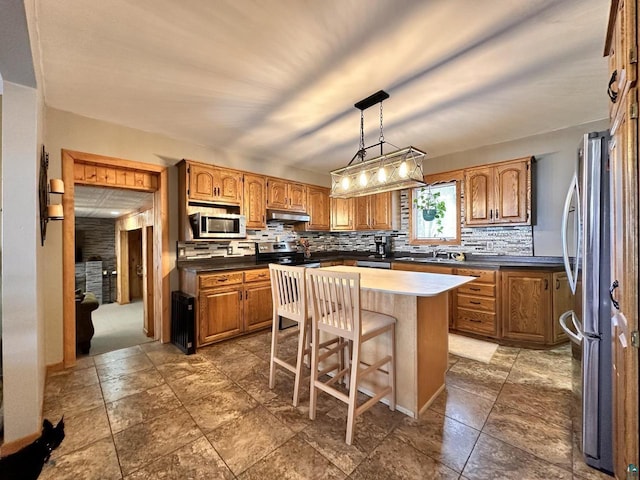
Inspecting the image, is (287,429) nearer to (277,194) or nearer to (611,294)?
(611,294)

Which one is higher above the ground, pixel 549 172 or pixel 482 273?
pixel 549 172

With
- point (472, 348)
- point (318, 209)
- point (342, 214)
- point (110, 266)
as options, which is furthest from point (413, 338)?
point (110, 266)

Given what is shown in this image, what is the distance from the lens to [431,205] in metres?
4.48

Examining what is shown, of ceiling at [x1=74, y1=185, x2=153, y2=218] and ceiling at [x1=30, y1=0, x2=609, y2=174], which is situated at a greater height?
ceiling at [x1=30, y1=0, x2=609, y2=174]

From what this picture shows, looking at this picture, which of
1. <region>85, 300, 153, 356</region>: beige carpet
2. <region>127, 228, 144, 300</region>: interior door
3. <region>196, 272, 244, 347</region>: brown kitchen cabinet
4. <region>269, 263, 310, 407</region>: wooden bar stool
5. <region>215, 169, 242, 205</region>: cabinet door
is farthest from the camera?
<region>127, 228, 144, 300</region>: interior door

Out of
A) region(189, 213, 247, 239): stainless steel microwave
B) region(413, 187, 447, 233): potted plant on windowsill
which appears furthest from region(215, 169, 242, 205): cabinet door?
region(413, 187, 447, 233): potted plant on windowsill

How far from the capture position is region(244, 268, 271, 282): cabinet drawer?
354 centimetres

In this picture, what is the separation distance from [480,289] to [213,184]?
12.2 feet

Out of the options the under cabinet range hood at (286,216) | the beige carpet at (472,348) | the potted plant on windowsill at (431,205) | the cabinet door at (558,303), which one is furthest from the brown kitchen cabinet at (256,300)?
the cabinet door at (558,303)

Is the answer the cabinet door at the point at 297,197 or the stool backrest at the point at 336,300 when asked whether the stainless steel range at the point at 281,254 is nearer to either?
the cabinet door at the point at 297,197

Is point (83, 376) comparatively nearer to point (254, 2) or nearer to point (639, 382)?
point (254, 2)

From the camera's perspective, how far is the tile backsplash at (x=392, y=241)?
363 centimetres

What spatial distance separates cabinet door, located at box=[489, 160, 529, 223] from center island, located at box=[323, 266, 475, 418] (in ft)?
6.39

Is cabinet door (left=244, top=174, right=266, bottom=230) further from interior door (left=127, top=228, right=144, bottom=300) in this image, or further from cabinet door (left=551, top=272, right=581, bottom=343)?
interior door (left=127, top=228, right=144, bottom=300)
